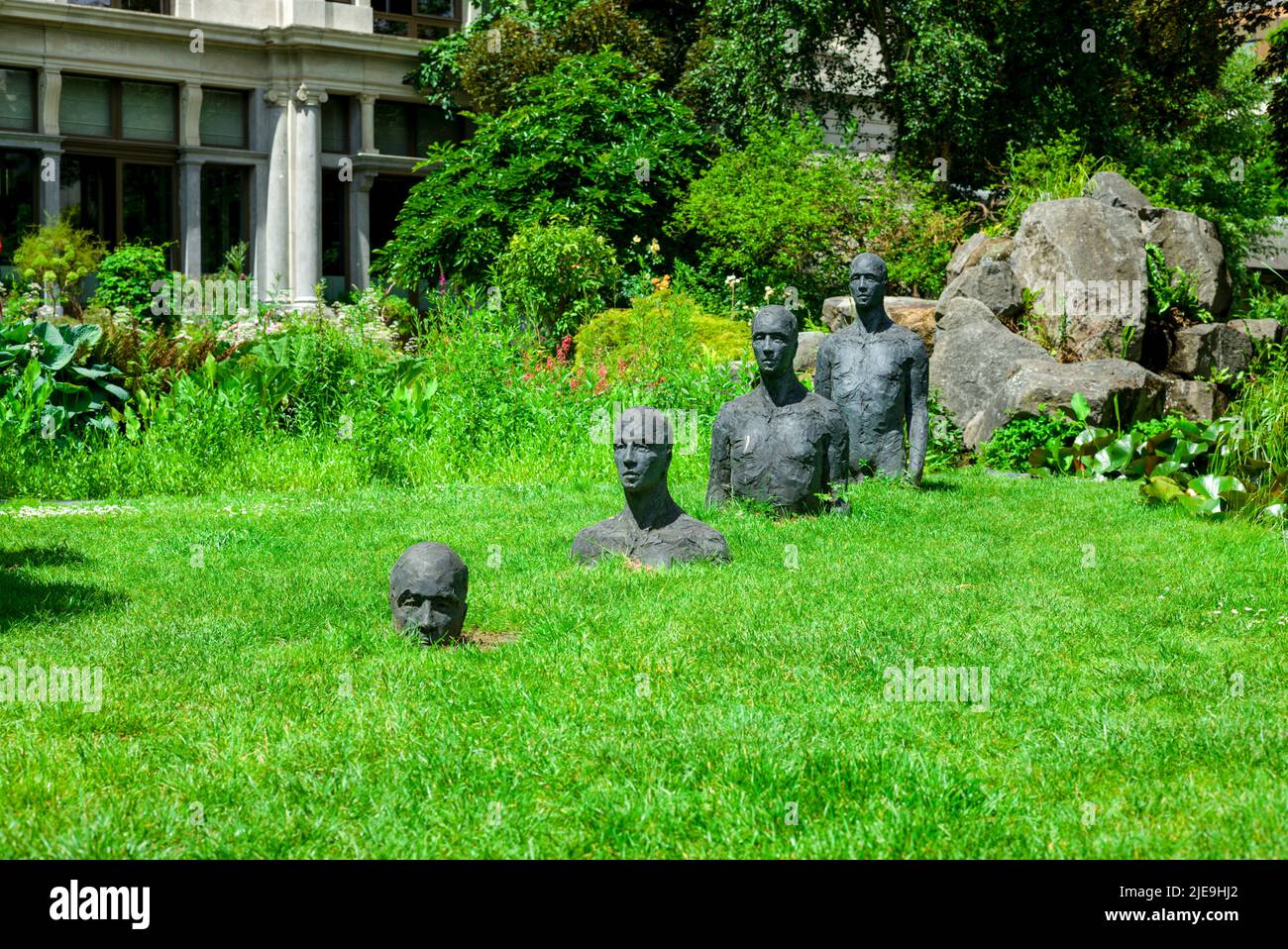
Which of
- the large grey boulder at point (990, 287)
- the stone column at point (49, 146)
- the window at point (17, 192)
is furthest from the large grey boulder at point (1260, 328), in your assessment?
the window at point (17, 192)

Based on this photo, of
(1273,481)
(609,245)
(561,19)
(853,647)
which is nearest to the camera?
(853,647)

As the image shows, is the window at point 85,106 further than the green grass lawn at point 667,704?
Yes

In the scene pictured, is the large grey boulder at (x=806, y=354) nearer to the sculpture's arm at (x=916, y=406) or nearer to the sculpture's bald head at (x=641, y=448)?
the sculpture's arm at (x=916, y=406)

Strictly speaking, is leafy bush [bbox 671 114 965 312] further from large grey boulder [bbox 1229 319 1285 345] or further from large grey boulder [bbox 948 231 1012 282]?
large grey boulder [bbox 1229 319 1285 345]

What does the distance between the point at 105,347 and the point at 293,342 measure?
1.78m

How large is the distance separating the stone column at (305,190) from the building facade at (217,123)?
0.03m

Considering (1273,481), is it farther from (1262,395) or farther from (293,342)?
(293,342)

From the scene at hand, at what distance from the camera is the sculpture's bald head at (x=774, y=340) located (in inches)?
369

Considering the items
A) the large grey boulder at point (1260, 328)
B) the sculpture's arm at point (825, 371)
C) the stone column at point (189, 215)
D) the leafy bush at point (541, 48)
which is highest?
the leafy bush at point (541, 48)

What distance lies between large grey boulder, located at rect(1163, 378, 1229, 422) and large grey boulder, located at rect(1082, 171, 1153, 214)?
131 inches

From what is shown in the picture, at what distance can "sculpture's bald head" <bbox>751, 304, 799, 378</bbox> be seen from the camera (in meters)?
9.37

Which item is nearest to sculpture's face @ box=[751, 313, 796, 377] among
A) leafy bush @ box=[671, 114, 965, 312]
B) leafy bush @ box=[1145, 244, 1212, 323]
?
leafy bush @ box=[1145, 244, 1212, 323]

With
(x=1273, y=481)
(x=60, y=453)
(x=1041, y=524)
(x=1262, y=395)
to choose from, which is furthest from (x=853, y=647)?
(x=60, y=453)

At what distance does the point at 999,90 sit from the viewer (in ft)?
75.5
